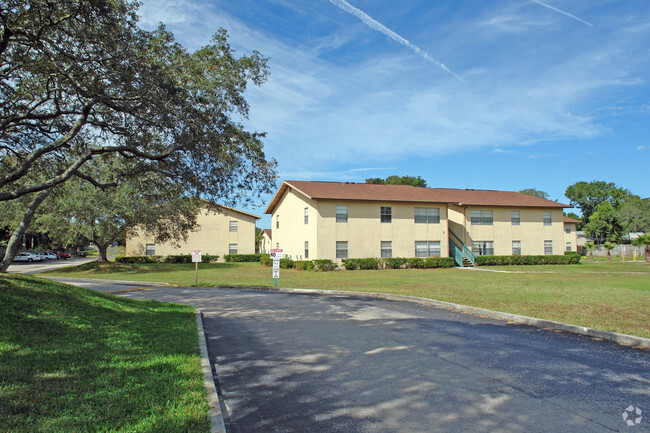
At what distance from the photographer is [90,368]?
5453 mm

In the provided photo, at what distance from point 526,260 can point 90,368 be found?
38.6m

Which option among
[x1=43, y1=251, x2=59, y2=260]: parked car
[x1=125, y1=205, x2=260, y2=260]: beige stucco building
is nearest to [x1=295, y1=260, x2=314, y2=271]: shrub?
[x1=125, y1=205, x2=260, y2=260]: beige stucco building

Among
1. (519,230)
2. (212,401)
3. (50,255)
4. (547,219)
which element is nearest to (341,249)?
(519,230)

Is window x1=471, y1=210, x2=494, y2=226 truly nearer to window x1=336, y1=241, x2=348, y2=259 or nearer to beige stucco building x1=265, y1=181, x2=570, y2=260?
beige stucco building x1=265, y1=181, x2=570, y2=260

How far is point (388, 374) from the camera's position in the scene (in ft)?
18.8

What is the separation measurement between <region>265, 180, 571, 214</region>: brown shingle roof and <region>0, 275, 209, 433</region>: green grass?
2285 centimetres

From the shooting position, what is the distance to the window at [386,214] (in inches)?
1320

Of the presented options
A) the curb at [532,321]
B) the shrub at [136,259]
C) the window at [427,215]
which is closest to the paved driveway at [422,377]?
the curb at [532,321]

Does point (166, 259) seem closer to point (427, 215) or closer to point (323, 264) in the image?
point (323, 264)

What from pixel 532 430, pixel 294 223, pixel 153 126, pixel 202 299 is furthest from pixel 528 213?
pixel 532 430

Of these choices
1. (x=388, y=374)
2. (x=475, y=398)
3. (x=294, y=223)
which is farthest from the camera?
(x=294, y=223)

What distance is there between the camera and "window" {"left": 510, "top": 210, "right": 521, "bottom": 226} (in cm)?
3845

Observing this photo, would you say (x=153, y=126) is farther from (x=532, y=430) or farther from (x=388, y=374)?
(x=532, y=430)

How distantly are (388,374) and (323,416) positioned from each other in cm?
168
